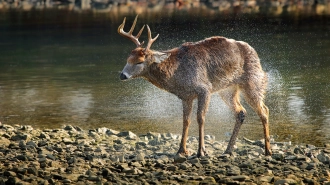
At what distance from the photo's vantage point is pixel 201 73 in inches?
517

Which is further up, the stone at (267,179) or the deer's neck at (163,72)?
the deer's neck at (163,72)

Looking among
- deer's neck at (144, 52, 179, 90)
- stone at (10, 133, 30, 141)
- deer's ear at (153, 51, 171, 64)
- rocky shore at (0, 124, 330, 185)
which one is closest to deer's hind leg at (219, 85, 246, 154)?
rocky shore at (0, 124, 330, 185)

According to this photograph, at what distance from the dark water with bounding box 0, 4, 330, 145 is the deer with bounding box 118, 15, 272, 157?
2044 millimetres

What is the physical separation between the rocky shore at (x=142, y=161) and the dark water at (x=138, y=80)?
170 centimetres

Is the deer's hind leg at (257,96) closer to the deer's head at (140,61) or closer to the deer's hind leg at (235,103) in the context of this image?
the deer's hind leg at (235,103)

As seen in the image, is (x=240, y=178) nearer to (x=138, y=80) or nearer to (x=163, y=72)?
(x=163, y=72)

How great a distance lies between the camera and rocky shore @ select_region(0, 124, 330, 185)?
36.3 ft

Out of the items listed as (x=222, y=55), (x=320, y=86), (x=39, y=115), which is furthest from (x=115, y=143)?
(x=320, y=86)

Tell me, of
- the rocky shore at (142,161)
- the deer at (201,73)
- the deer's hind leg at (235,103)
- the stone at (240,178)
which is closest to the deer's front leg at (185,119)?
the deer at (201,73)

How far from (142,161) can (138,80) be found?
11.3 m

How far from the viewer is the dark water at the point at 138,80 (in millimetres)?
17094

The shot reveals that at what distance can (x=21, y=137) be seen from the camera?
14.1 metres

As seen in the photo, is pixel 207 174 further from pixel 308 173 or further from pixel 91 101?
pixel 91 101

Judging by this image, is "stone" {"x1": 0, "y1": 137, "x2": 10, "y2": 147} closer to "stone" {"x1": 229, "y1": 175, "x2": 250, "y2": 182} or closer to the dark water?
the dark water
